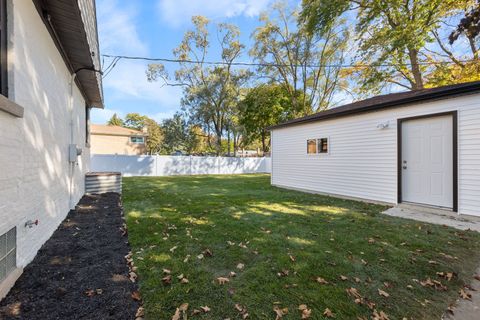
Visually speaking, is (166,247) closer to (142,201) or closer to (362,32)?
(142,201)

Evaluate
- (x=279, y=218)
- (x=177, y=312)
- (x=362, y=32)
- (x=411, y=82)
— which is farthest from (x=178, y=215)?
(x=411, y=82)

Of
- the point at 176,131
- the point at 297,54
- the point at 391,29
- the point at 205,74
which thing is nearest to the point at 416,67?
the point at 391,29

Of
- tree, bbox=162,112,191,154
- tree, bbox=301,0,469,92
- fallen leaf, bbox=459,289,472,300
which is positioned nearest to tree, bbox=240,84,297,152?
tree, bbox=162,112,191,154

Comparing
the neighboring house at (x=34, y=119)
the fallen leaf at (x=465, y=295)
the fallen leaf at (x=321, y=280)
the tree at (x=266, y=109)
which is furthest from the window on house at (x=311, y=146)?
the tree at (x=266, y=109)

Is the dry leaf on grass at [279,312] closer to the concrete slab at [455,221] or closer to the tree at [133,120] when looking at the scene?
the concrete slab at [455,221]

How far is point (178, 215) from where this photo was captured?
522 cm

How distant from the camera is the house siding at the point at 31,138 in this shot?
2199 mm

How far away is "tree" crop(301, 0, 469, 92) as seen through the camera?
37.2 feet

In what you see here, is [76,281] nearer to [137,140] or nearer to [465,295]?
[465,295]

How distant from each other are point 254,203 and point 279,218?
168 centimetres

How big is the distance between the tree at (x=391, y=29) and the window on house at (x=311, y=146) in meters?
7.21

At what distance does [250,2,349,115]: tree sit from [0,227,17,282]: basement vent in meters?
19.4

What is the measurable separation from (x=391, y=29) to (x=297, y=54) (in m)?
8.36

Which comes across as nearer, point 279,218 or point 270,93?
point 279,218
